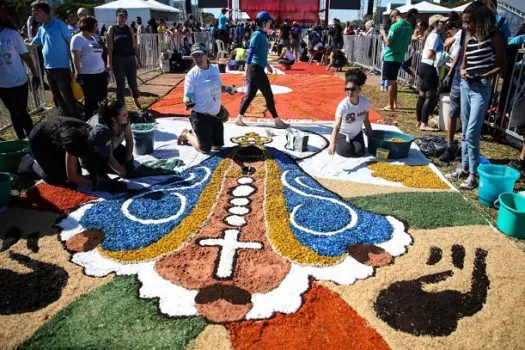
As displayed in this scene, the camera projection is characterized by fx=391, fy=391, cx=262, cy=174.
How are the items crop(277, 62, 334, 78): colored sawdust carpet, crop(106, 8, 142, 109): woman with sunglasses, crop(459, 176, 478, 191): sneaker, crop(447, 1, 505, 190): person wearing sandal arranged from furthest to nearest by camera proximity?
crop(277, 62, 334, 78): colored sawdust carpet, crop(106, 8, 142, 109): woman with sunglasses, crop(459, 176, 478, 191): sneaker, crop(447, 1, 505, 190): person wearing sandal

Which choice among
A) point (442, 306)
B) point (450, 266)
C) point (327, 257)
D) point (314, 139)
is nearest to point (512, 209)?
point (450, 266)

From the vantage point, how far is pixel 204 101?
17.3 feet

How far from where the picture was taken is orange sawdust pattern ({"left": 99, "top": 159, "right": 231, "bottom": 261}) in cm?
310

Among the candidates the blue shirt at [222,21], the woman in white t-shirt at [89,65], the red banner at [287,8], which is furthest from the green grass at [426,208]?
the red banner at [287,8]

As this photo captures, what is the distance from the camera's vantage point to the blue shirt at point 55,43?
576 centimetres

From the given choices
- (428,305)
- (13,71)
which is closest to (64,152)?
(13,71)

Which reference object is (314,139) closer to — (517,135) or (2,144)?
(517,135)

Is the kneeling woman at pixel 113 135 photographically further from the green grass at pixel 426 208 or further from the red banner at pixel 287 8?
the red banner at pixel 287 8

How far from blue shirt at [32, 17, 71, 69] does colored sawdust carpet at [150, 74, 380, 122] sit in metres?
2.03

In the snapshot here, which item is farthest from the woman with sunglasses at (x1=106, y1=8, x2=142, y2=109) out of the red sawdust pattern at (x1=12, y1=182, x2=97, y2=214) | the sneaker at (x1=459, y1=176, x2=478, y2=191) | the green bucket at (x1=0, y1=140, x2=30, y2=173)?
the sneaker at (x1=459, y1=176, x2=478, y2=191)

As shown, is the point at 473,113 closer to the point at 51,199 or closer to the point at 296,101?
the point at 51,199

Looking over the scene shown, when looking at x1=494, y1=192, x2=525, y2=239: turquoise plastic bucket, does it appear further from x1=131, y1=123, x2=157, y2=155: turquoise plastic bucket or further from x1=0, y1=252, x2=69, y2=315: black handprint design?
x1=131, y1=123, x2=157, y2=155: turquoise plastic bucket

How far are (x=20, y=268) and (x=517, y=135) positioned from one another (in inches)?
241

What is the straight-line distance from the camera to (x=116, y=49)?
694 cm
